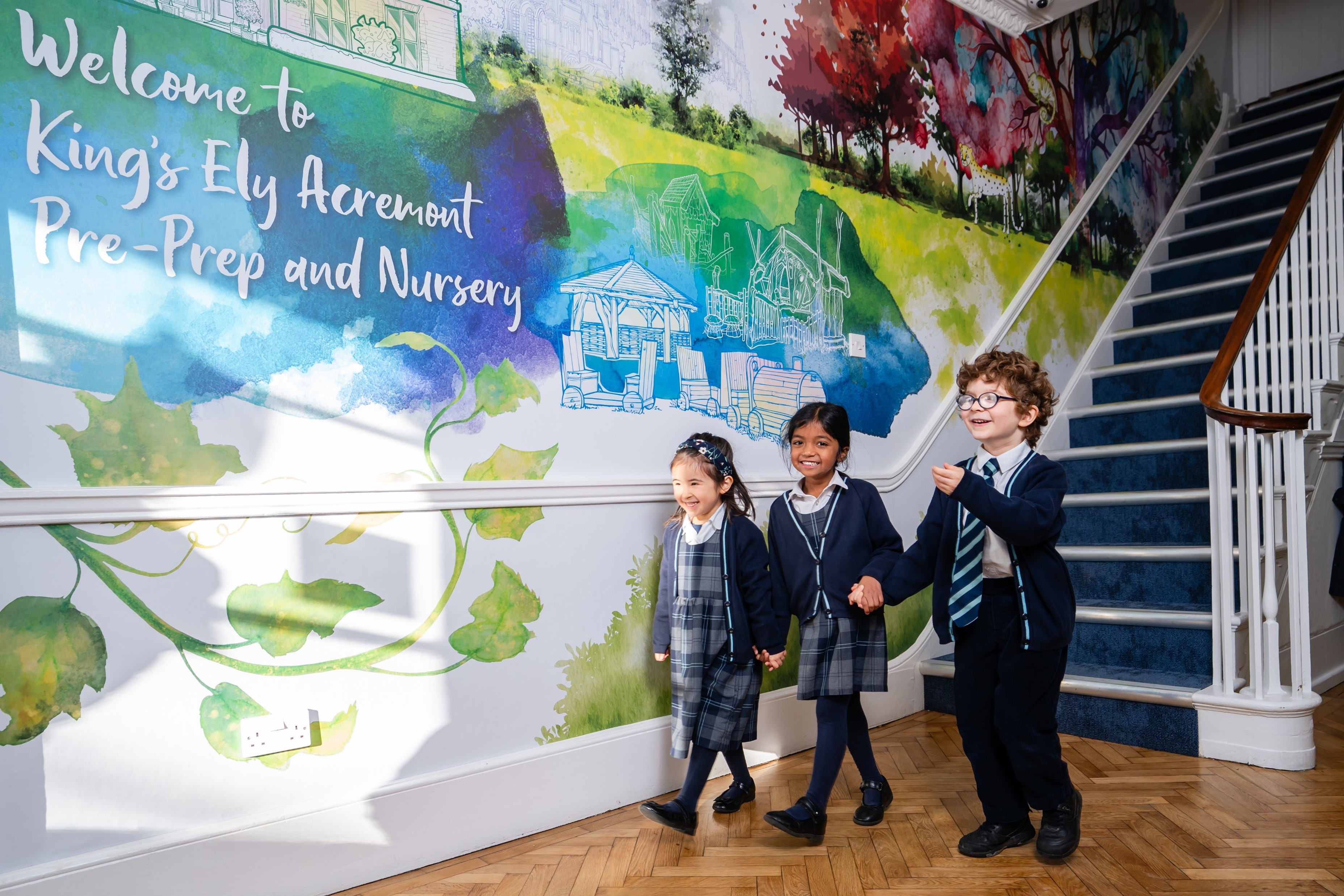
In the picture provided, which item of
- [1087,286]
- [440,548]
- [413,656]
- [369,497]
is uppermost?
[1087,286]

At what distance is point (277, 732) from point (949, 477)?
1491 millimetres

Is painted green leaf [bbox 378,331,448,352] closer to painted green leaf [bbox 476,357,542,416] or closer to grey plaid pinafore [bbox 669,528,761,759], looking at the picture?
painted green leaf [bbox 476,357,542,416]

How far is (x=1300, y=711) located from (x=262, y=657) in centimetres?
266

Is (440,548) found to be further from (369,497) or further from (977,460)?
(977,460)

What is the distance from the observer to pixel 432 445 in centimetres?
202

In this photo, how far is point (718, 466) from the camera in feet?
7.43

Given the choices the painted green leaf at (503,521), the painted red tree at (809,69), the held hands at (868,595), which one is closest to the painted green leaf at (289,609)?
the painted green leaf at (503,521)

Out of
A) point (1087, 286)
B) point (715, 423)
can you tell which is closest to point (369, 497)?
point (715, 423)

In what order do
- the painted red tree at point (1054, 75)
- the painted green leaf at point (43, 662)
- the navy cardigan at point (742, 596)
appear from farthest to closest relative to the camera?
the painted red tree at point (1054, 75)
the navy cardigan at point (742, 596)
the painted green leaf at point (43, 662)

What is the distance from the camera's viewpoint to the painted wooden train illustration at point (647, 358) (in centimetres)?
229

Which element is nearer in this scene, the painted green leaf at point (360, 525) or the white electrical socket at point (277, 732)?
the white electrical socket at point (277, 732)

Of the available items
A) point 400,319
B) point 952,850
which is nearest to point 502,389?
point 400,319

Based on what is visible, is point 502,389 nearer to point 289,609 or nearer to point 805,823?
point 289,609

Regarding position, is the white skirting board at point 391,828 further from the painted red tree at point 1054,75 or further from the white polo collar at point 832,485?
the painted red tree at point 1054,75
